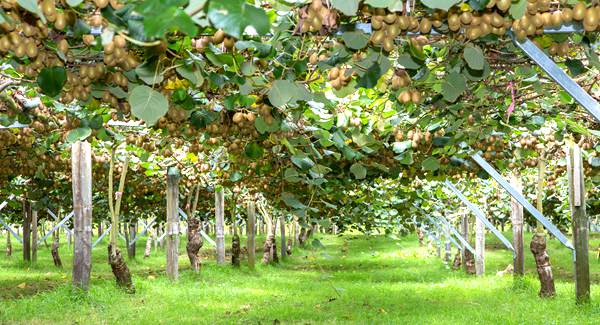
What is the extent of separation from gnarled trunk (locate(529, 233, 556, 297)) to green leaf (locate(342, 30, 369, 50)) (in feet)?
35.3

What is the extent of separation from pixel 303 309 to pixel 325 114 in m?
7.54

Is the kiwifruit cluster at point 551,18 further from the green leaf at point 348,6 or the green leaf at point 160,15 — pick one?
the green leaf at point 160,15

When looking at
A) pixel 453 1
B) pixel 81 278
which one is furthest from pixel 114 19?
pixel 81 278

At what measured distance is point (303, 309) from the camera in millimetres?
11578

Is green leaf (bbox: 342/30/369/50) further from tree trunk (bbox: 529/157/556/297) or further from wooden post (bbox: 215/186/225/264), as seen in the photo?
wooden post (bbox: 215/186/225/264)

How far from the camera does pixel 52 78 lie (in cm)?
255

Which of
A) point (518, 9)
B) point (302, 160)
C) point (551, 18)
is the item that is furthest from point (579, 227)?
point (518, 9)

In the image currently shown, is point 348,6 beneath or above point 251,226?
above

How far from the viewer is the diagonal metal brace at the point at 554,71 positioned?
2.62m

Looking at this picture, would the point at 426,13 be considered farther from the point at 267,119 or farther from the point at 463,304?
the point at 463,304

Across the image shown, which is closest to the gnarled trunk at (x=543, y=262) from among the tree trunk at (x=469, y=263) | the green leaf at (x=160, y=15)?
the tree trunk at (x=469, y=263)

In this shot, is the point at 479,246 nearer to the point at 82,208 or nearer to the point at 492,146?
the point at 82,208

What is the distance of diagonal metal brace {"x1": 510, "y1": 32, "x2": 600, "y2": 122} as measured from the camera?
2615 millimetres

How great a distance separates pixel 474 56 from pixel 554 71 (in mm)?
345
